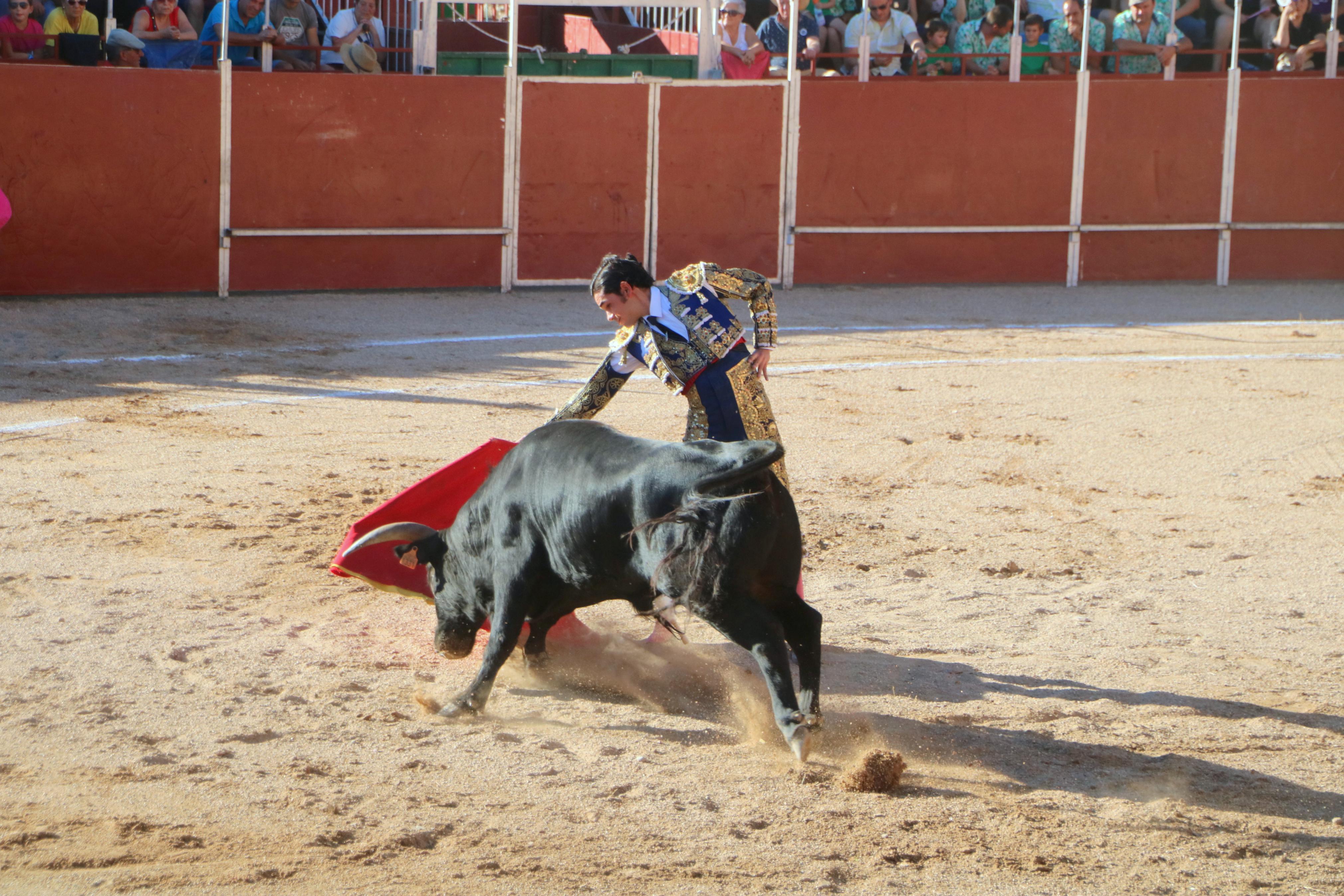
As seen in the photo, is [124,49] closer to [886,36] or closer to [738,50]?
[738,50]

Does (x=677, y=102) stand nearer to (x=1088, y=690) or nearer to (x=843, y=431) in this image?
(x=843, y=431)

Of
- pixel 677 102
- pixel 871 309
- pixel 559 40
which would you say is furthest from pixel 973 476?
pixel 559 40

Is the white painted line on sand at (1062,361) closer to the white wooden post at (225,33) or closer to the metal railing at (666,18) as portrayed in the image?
the white wooden post at (225,33)

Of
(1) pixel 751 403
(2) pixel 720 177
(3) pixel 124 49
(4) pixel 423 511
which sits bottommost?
(4) pixel 423 511

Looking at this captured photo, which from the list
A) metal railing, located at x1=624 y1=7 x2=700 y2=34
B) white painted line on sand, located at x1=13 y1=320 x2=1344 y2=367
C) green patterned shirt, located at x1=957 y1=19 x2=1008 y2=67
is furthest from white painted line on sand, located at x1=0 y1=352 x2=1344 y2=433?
metal railing, located at x1=624 y1=7 x2=700 y2=34

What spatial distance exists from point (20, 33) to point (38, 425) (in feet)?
15.3

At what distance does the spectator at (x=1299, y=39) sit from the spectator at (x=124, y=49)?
9.56 meters

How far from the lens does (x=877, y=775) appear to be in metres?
3.23

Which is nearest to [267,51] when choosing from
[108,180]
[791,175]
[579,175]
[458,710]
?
[108,180]

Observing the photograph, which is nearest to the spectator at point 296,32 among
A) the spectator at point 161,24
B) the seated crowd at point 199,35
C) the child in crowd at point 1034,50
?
the seated crowd at point 199,35

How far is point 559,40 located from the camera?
1529cm

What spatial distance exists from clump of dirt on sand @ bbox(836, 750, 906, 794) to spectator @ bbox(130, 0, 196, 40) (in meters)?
9.05

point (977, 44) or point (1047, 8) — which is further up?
point (1047, 8)

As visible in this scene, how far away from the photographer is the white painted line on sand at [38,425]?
661 centimetres
